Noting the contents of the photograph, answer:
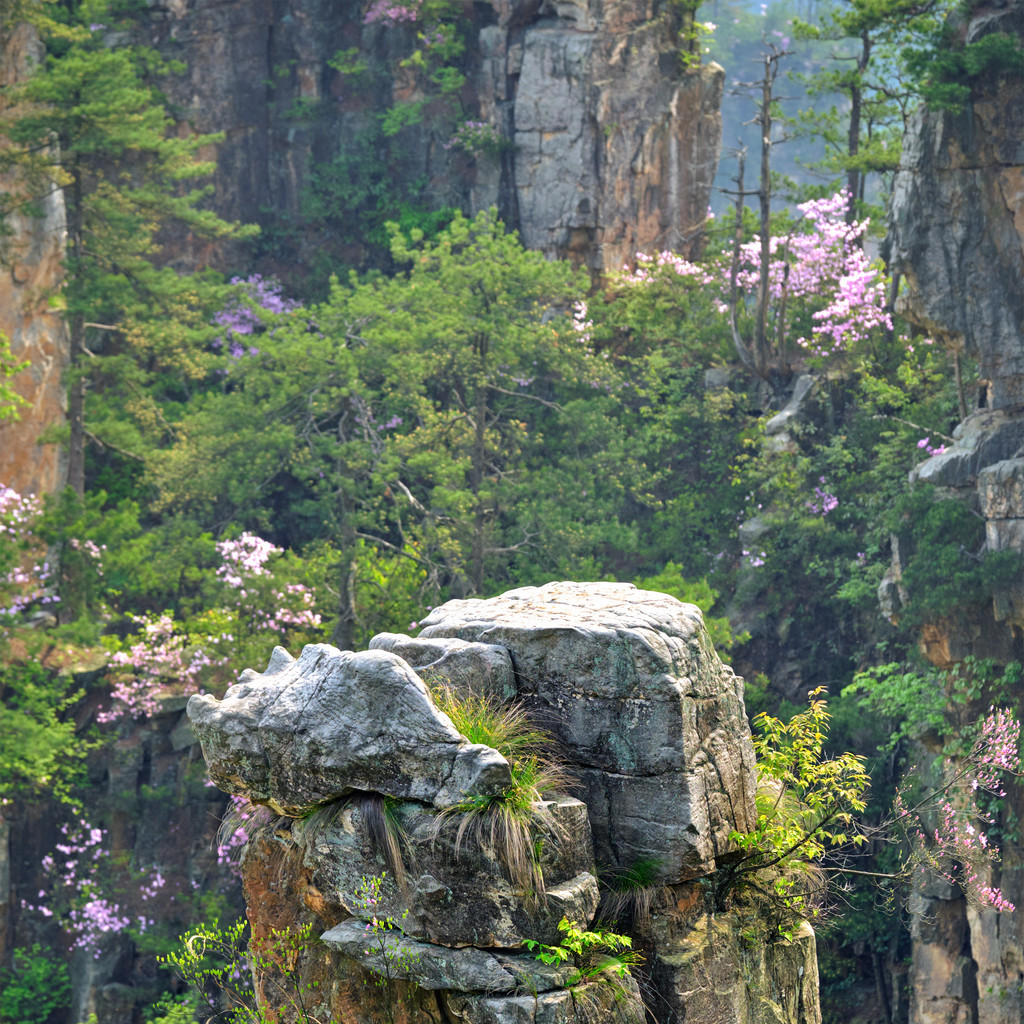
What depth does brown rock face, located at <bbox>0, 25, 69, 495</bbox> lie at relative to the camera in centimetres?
1947

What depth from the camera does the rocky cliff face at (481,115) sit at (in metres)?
22.8

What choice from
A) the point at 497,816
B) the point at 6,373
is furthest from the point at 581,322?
the point at 497,816

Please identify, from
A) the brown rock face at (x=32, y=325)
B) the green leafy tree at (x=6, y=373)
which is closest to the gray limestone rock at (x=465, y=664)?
the green leafy tree at (x=6, y=373)

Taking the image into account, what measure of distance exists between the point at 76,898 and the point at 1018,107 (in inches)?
666

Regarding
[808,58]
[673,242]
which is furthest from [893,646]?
Answer: [808,58]

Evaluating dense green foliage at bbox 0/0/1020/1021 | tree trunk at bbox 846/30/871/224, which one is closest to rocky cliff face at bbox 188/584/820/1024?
dense green foliage at bbox 0/0/1020/1021

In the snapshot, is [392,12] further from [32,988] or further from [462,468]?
[32,988]

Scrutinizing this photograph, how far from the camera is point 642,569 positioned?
1969cm

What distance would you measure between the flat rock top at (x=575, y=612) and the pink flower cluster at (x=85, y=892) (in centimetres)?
1253

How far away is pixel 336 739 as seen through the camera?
5.94m

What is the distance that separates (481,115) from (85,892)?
15833 mm

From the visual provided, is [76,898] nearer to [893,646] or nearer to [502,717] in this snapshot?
[893,646]

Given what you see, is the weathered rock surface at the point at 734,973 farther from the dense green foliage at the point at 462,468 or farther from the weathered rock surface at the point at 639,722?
the dense green foliage at the point at 462,468

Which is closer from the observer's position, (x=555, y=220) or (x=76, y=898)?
(x=76, y=898)
